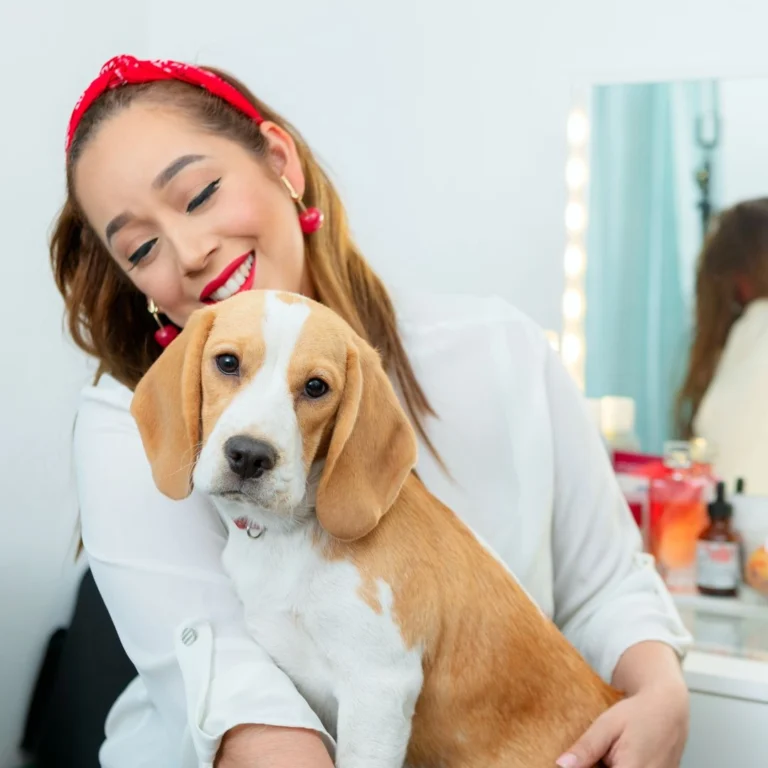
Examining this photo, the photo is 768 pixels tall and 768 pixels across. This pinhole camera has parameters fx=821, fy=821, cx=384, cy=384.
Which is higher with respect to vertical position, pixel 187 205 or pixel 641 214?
pixel 187 205

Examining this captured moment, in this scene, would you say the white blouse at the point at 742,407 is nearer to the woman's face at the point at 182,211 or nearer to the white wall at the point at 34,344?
the woman's face at the point at 182,211

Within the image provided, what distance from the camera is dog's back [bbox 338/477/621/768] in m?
0.75

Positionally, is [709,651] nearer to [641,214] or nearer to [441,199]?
[641,214]

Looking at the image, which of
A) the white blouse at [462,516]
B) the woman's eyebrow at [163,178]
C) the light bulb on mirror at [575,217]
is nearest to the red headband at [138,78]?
the woman's eyebrow at [163,178]

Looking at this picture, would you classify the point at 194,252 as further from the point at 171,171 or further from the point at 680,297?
the point at 680,297

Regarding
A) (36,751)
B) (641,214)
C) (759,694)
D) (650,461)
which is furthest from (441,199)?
(36,751)

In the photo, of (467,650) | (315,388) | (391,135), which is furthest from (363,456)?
(391,135)

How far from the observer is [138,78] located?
3.06ft

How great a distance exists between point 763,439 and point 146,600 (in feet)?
4.58

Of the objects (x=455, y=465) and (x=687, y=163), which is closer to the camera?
(x=455, y=465)

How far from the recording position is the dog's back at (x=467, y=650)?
29.4 inches

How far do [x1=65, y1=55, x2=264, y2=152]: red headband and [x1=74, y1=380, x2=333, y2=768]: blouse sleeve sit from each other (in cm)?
34

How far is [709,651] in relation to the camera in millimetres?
1451

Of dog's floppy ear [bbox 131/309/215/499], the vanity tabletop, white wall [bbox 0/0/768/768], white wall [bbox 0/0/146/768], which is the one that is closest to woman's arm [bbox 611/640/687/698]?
the vanity tabletop
